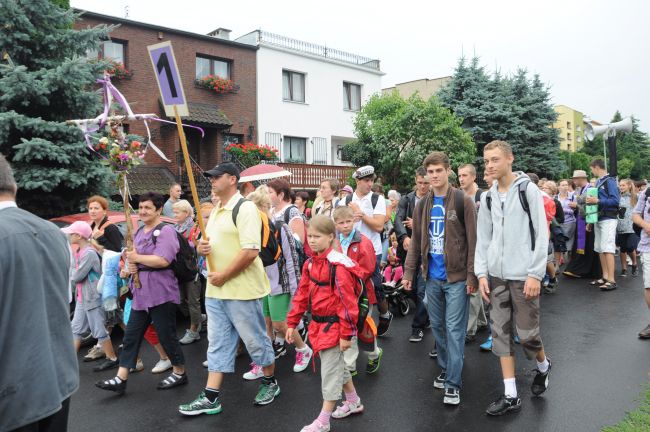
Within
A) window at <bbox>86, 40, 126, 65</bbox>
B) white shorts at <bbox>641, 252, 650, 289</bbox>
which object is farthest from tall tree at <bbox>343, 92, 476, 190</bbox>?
white shorts at <bbox>641, 252, 650, 289</bbox>

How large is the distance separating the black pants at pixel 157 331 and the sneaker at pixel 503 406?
3.11 meters

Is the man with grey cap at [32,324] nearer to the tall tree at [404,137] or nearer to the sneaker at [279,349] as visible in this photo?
the sneaker at [279,349]

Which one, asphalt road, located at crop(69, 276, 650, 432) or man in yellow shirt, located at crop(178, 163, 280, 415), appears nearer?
asphalt road, located at crop(69, 276, 650, 432)

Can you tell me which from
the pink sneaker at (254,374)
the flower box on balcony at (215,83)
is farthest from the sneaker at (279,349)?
the flower box on balcony at (215,83)

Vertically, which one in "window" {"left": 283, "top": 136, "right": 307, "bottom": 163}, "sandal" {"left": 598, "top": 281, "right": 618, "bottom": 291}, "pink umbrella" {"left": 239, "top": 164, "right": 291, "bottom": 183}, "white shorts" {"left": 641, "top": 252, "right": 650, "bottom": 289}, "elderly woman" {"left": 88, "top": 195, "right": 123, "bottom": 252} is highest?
"window" {"left": 283, "top": 136, "right": 307, "bottom": 163}

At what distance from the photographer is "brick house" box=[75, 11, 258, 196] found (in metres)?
18.8

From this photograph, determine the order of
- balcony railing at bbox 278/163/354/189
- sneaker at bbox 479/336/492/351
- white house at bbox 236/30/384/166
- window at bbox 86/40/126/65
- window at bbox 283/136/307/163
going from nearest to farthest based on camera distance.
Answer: sneaker at bbox 479/336/492/351 < window at bbox 86/40/126/65 < balcony railing at bbox 278/163/354/189 < white house at bbox 236/30/384/166 < window at bbox 283/136/307/163

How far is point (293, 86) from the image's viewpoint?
24.8 m

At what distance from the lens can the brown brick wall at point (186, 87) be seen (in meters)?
19.1

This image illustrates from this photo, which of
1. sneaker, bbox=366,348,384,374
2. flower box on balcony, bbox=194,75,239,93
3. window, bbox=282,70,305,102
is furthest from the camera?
window, bbox=282,70,305,102

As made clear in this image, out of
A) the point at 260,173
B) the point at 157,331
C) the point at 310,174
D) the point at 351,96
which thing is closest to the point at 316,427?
the point at 157,331

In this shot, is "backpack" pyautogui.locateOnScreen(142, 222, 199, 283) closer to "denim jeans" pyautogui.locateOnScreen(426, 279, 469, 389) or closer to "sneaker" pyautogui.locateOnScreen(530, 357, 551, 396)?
"denim jeans" pyautogui.locateOnScreen(426, 279, 469, 389)

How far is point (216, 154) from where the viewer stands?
21.0m

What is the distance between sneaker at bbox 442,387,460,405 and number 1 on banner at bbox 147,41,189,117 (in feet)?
11.3
